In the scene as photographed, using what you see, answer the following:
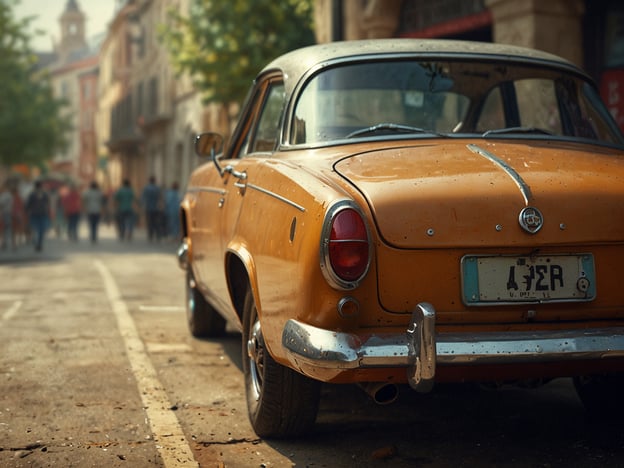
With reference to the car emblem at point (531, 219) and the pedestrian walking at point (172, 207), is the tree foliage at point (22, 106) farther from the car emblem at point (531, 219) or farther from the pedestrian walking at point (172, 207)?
the car emblem at point (531, 219)

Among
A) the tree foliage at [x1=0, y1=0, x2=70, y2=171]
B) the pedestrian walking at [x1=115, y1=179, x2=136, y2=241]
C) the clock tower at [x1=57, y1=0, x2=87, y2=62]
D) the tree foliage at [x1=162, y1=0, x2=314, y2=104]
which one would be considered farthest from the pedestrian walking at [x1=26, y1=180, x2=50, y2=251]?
the clock tower at [x1=57, y1=0, x2=87, y2=62]

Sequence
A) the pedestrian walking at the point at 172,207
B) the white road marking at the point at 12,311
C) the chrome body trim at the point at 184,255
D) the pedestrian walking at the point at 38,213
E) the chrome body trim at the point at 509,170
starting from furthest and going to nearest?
1. the pedestrian walking at the point at 172,207
2. the pedestrian walking at the point at 38,213
3. the white road marking at the point at 12,311
4. the chrome body trim at the point at 184,255
5. the chrome body trim at the point at 509,170

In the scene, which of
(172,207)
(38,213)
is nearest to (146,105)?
(172,207)

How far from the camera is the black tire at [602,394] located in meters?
4.55

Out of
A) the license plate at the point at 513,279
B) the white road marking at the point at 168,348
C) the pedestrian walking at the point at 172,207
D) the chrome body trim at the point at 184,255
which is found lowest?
the pedestrian walking at the point at 172,207

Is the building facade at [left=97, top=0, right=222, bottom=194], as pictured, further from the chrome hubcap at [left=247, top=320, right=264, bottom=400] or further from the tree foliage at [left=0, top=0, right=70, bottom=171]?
the chrome hubcap at [left=247, top=320, right=264, bottom=400]

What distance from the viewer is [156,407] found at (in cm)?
508

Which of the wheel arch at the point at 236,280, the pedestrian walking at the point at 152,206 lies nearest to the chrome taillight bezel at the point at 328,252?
the wheel arch at the point at 236,280

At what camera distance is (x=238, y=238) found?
4809 millimetres

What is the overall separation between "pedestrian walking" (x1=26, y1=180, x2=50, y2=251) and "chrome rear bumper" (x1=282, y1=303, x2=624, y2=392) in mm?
20272

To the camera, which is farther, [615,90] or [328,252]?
[615,90]

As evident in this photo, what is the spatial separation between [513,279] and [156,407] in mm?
2178

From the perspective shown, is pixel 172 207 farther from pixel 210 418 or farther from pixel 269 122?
pixel 210 418

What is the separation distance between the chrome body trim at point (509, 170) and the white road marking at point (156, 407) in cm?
170
